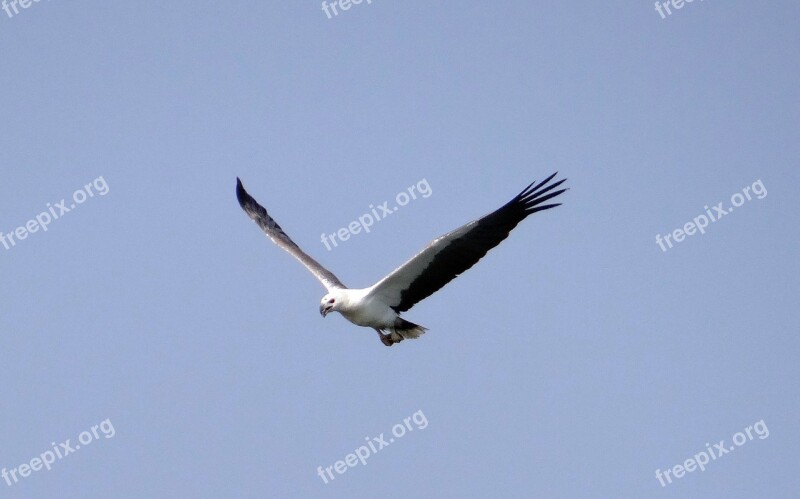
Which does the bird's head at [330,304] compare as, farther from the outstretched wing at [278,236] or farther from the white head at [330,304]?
the outstretched wing at [278,236]

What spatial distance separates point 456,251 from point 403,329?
1.78 metres

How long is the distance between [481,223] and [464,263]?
2.40 feet

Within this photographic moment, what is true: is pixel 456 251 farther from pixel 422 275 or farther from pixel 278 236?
pixel 278 236

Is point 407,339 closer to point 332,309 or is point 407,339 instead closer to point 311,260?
point 332,309

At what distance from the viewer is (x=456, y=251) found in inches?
680

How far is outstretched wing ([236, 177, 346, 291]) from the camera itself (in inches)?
782

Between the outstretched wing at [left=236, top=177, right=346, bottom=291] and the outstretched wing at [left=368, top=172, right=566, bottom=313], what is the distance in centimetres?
179

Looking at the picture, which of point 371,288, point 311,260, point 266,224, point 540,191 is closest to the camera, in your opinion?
point 540,191

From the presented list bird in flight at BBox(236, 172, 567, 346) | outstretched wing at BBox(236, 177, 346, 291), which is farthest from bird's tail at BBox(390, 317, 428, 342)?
outstretched wing at BBox(236, 177, 346, 291)

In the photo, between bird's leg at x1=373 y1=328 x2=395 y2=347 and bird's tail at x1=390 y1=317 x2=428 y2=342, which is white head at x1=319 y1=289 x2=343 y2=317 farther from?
bird's tail at x1=390 y1=317 x2=428 y2=342

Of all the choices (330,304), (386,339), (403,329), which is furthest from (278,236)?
(403,329)

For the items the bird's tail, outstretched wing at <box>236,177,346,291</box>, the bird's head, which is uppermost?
outstretched wing at <box>236,177,346,291</box>

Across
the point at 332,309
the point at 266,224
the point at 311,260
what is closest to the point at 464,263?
the point at 332,309

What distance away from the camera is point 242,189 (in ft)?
75.0
